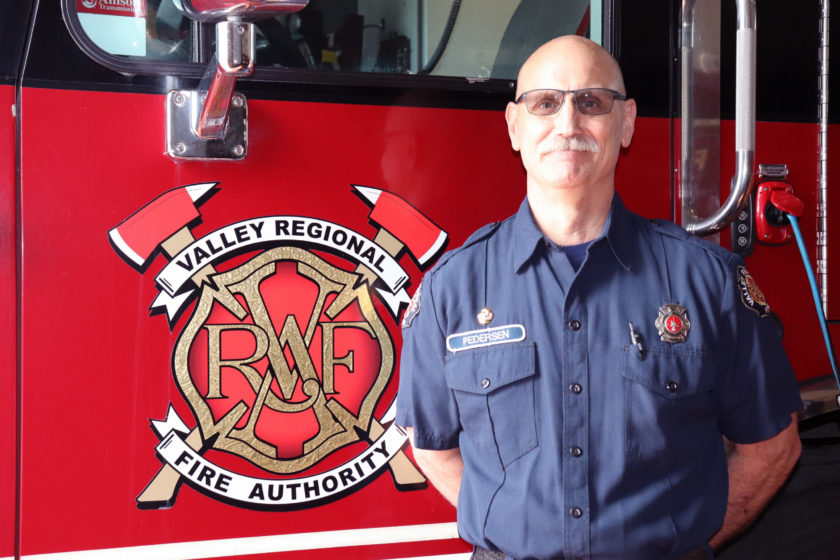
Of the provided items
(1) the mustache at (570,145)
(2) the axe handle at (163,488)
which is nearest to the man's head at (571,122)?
(1) the mustache at (570,145)

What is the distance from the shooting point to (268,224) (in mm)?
1734

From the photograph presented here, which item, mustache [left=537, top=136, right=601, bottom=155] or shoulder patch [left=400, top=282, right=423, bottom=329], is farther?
shoulder patch [left=400, top=282, right=423, bottom=329]

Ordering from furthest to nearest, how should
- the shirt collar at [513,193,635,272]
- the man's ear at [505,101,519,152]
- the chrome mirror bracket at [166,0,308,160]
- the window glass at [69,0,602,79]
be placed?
1. the window glass at [69,0,602,79]
2. the man's ear at [505,101,519,152]
3. the shirt collar at [513,193,635,272]
4. the chrome mirror bracket at [166,0,308,160]

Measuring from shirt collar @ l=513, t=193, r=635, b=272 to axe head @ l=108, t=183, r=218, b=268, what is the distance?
1.98ft

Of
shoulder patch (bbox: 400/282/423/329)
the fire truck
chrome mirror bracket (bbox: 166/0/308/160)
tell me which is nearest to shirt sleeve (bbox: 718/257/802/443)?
the fire truck

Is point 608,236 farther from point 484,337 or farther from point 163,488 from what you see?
point 163,488

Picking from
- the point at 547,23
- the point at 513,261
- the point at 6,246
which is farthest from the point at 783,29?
the point at 6,246

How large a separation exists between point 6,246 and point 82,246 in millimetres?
127

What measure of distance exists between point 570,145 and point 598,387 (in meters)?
0.40

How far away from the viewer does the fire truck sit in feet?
5.31

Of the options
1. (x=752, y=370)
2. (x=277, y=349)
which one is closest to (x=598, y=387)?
(x=752, y=370)

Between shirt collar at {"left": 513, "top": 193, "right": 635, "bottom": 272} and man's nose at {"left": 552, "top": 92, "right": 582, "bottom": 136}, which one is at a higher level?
man's nose at {"left": 552, "top": 92, "right": 582, "bottom": 136}

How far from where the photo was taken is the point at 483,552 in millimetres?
1530

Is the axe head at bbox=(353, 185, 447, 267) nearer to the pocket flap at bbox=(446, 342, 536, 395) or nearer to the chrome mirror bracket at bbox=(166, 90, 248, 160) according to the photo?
the chrome mirror bracket at bbox=(166, 90, 248, 160)
